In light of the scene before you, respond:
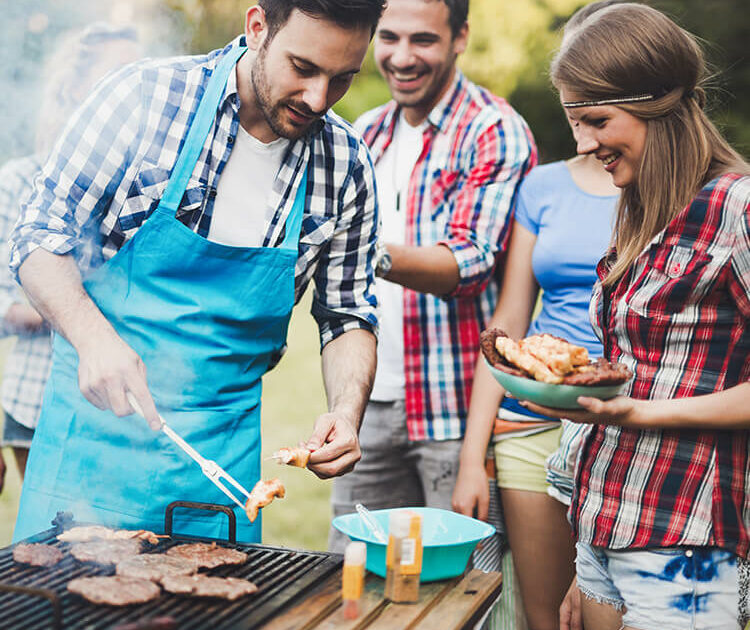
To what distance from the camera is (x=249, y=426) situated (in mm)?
2758

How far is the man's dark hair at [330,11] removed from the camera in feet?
7.99

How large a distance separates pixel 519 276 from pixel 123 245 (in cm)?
157

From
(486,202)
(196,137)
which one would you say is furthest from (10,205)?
(486,202)

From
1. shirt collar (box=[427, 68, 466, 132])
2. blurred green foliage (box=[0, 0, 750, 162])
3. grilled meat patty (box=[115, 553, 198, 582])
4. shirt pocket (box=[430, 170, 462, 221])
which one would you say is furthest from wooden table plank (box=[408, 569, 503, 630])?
blurred green foliage (box=[0, 0, 750, 162])

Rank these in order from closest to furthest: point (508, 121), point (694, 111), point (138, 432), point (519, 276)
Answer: point (694, 111)
point (138, 432)
point (519, 276)
point (508, 121)

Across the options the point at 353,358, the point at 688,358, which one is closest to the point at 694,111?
the point at 688,358

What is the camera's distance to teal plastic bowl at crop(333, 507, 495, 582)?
2.16m

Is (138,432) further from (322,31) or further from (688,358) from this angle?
(688,358)

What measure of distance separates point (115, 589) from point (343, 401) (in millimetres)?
1005

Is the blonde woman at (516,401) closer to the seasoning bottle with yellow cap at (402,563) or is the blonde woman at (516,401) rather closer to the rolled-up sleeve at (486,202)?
the rolled-up sleeve at (486,202)

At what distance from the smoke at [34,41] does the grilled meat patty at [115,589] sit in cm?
189

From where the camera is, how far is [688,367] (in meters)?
2.25

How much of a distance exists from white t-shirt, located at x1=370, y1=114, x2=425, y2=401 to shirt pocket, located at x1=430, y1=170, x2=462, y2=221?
0.14 meters

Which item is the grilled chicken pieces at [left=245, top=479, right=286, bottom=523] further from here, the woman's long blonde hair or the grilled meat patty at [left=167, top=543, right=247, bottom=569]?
the woman's long blonde hair
